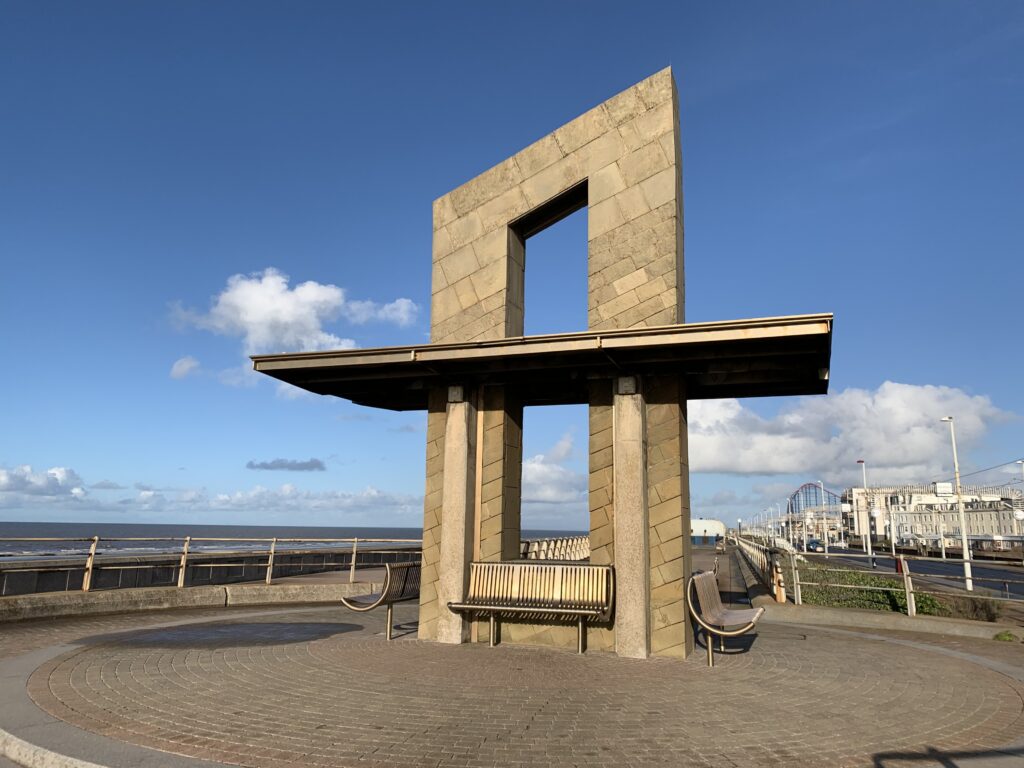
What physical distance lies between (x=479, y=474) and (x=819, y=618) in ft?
23.7

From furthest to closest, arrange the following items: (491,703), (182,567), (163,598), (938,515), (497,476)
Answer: (938,515) < (182,567) < (163,598) < (497,476) < (491,703)

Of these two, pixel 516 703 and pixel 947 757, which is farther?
pixel 516 703

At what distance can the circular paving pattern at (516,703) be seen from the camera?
16.4ft

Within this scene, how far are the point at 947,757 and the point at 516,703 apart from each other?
134 inches

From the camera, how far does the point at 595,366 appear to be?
936 cm

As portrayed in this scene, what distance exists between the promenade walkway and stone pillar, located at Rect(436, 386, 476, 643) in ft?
1.59

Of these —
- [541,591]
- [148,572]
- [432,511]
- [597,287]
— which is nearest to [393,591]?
[432,511]

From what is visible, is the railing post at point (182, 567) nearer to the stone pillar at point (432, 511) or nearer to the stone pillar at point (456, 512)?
the stone pillar at point (432, 511)

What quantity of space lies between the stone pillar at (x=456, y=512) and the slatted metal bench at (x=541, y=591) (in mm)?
229

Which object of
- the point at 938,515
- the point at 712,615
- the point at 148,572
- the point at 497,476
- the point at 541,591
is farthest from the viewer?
the point at 938,515

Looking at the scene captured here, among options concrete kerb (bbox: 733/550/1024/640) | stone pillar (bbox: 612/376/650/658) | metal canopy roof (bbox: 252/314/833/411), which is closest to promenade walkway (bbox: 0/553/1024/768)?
stone pillar (bbox: 612/376/650/658)

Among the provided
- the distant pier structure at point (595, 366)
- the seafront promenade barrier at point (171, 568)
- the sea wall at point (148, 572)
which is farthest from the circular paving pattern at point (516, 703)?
the sea wall at point (148, 572)

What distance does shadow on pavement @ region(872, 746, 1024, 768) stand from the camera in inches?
188

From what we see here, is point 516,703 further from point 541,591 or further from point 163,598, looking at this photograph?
point 163,598
